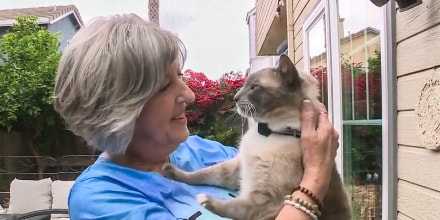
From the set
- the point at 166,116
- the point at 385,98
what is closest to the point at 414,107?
the point at 385,98

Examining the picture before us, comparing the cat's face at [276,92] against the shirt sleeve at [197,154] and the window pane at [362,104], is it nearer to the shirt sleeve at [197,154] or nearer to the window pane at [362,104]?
the shirt sleeve at [197,154]

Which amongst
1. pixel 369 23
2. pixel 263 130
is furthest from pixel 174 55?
pixel 369 23

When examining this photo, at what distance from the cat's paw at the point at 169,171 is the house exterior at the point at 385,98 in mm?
890

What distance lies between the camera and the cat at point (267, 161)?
1.43 meters

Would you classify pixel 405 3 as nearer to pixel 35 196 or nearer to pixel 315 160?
pixel 315 160

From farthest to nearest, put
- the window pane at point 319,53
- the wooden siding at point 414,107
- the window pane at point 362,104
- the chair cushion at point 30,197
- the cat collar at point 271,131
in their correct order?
the chair cushion at point 30,197, the window pane at point 319,53, the window pane at point 362,104, the wooden siding at point 414,107, the cat collar at point 271,131

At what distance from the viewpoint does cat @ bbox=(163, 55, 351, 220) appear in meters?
1.43

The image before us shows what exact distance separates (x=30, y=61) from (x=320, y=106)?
9294mm

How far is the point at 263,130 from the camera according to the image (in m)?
1.59

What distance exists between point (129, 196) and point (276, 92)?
21.5 inches

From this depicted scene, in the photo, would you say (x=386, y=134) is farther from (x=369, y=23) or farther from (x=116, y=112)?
(x=116, y=112)

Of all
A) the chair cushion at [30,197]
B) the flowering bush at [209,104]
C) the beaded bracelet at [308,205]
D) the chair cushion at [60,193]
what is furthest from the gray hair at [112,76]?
the flowering bush at [209,104]

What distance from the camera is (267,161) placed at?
4.89 feet

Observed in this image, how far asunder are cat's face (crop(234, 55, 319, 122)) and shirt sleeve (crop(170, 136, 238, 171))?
17 centimetres
